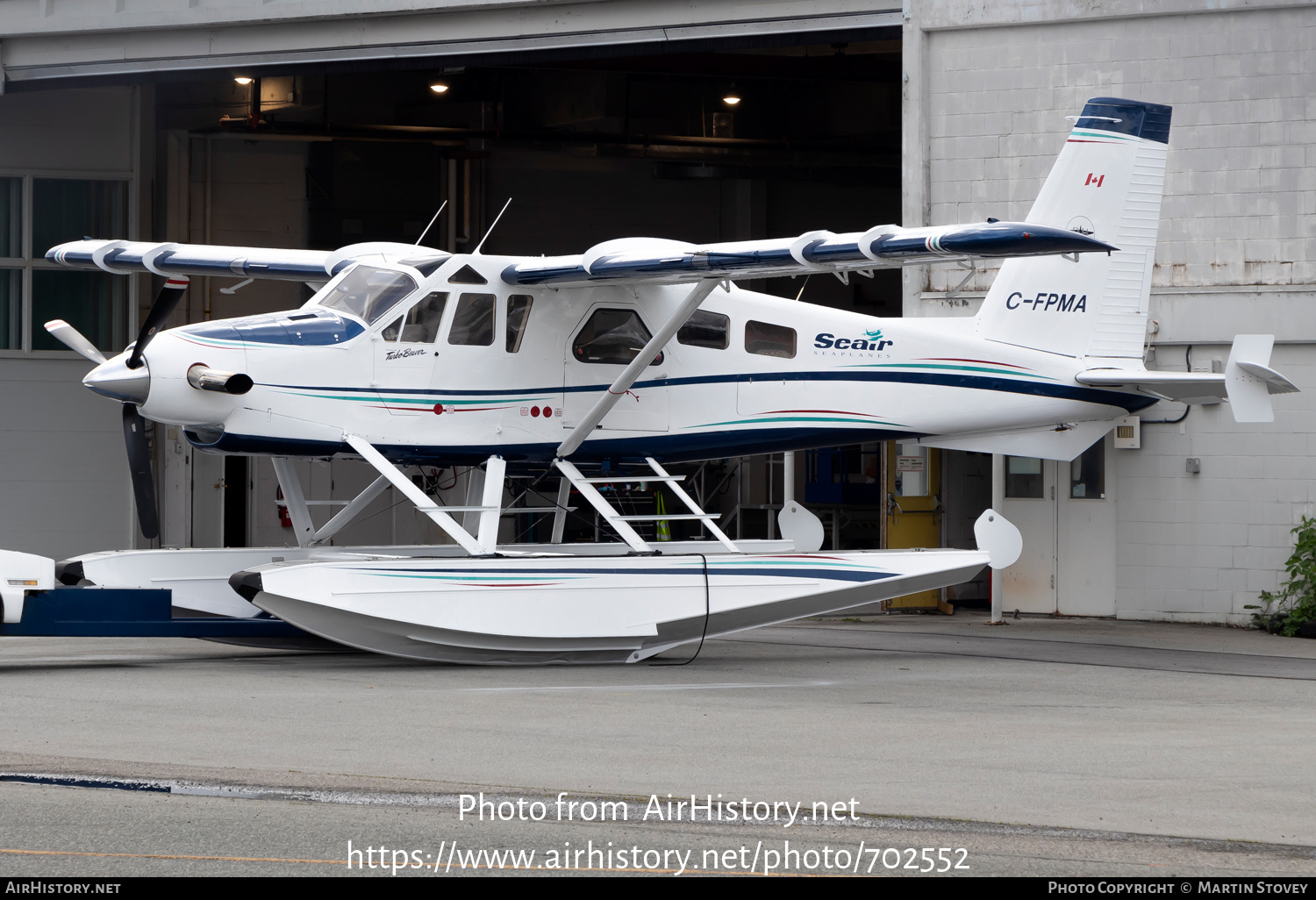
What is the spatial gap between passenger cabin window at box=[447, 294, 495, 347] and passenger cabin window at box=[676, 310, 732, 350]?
178 centimetres

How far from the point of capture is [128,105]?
70.7 ft

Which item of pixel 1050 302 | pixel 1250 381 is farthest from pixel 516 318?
pixel 1250 381

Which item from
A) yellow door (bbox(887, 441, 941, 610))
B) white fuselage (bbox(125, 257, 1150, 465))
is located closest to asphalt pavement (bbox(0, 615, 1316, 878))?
white fuselage (bbox(125, 257, 1150, 465))

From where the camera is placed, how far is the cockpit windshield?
11164 millimetres

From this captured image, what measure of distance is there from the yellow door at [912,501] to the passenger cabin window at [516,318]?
231 inches

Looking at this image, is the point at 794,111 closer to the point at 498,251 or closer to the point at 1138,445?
the point at 498,251

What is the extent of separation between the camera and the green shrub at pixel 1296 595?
1407 cm

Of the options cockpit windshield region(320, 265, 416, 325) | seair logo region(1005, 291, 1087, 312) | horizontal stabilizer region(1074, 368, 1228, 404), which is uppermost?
seair logo region(1005, 291, 1087, 312)

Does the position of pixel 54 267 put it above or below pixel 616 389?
above

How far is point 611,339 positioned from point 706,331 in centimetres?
94

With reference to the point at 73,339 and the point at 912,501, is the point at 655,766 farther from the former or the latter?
the point at 912,501

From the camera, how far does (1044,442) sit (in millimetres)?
13438

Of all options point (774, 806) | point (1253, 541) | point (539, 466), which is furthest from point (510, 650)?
point (1253, 541)

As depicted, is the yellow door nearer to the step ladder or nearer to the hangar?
the hangar
